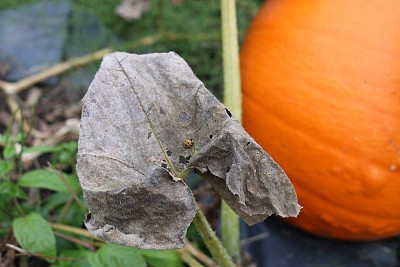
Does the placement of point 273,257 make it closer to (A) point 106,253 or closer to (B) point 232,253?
(B) point 232,253

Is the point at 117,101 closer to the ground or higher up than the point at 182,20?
higher up

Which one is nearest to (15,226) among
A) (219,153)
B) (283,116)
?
(219,153)

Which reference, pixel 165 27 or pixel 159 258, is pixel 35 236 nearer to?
pixel 159 258

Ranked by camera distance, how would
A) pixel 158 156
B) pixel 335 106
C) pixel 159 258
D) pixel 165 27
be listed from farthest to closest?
1. pixel 165 27
2. pixel 335 106
3. pixel 159 258
4. pixel 158 156

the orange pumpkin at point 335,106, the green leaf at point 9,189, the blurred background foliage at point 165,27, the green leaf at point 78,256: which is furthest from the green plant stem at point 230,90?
the blurred background foliage at point 165,27

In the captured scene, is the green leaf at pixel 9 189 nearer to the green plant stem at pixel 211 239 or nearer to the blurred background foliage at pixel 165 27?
the green plant stem at pixel 211 239

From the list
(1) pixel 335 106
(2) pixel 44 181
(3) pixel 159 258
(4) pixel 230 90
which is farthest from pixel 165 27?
(3) pixel 159 258
